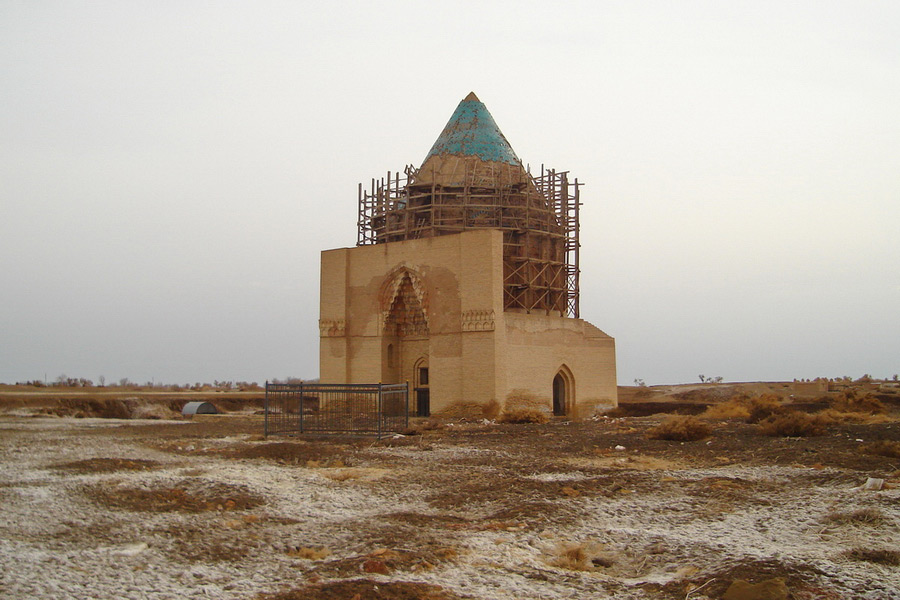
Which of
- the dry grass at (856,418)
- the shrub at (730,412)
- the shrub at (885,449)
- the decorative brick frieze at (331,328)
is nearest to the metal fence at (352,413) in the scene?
the decorative brick frieze at (331,328)

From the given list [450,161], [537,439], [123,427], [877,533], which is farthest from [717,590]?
[450,161]

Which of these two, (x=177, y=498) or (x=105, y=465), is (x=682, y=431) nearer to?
(x=177, y=498)

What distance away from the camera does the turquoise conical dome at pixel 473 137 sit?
2888 centimetres

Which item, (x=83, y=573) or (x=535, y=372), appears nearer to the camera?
(x=83, y=573)

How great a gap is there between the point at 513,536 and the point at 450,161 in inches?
898

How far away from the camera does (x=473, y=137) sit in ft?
96.0

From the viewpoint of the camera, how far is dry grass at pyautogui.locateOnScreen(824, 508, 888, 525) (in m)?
7.14

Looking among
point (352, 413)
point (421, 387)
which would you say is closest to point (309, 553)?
point (352, 413)

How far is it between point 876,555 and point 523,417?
16726 mm

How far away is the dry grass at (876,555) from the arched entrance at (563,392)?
801 inches

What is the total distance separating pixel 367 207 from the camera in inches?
1170

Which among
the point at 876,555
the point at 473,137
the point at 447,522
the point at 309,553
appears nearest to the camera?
the point at 876,555

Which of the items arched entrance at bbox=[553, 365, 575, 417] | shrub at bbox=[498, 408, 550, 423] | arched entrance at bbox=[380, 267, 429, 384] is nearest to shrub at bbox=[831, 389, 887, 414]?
arched entrance at bbox=[553, 365, 575, 417]

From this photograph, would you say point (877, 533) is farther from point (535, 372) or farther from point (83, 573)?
point (535, 372)
